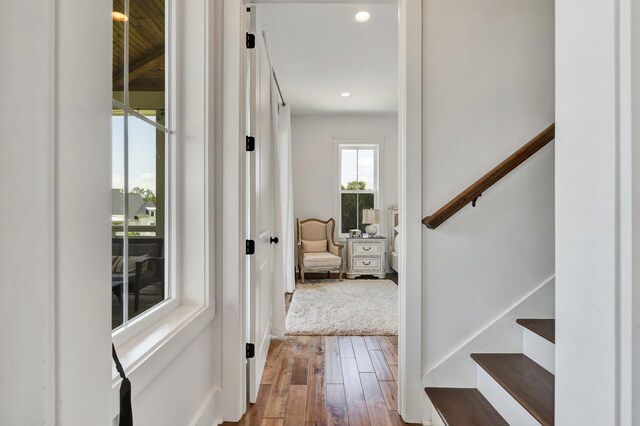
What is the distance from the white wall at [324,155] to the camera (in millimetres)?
5773

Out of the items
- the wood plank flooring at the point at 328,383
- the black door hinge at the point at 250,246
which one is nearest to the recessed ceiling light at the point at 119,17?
the black door hinge at the point at 250,246

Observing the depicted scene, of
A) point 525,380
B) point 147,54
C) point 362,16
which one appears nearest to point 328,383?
point 525,380

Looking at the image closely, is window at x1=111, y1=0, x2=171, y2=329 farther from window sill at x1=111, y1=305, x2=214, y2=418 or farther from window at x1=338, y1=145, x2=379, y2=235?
window at x1=338, y1=145, x2=379, y2=235

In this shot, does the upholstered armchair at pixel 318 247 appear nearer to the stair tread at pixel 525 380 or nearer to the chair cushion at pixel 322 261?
the chair cushion at pixel 322 261

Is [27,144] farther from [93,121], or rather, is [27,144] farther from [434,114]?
[434,114]

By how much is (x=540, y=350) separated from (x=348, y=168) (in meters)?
4.58

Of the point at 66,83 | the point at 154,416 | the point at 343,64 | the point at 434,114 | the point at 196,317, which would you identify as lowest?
the point at 154,416

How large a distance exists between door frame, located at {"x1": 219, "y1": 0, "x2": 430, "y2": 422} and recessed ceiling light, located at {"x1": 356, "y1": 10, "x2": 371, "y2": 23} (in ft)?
4.08

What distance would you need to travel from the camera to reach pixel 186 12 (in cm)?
155

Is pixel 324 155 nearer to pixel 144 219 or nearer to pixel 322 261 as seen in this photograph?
pixel 322 261

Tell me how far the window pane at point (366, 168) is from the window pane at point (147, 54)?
4.69 m

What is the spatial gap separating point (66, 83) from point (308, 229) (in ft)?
16.8
